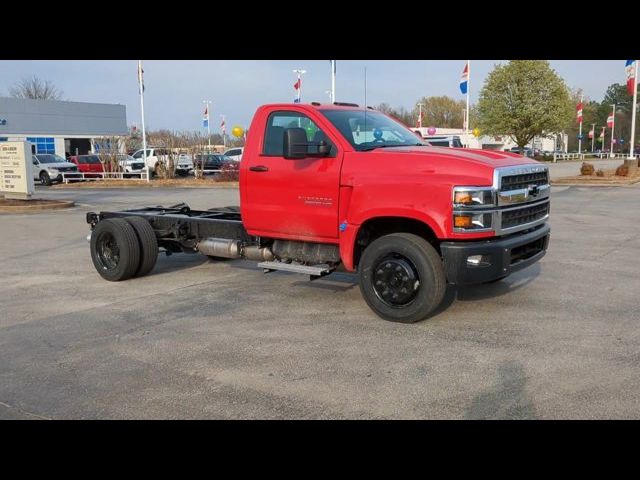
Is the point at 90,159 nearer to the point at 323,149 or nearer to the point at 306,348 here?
the point at 323,149

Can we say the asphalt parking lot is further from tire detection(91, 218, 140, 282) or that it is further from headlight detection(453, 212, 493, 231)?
headlight detection(453, 212, 493, 231)

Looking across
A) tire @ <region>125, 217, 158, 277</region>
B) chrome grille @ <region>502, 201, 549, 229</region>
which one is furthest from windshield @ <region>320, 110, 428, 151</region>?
tire @ <region>125, 217, 158, 277</region>

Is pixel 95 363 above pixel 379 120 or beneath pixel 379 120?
beneath

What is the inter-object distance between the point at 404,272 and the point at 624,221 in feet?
32.0

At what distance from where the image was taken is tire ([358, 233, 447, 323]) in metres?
5.74

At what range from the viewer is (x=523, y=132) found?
47.9 meters

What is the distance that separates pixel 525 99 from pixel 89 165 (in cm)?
3218

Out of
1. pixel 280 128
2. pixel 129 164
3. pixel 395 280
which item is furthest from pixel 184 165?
pixel 395 280

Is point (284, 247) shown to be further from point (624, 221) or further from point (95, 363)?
point (624, 221)

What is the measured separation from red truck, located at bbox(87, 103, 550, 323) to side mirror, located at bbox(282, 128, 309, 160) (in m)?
0.01

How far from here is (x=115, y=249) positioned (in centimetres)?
839

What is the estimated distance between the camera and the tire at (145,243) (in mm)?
8211

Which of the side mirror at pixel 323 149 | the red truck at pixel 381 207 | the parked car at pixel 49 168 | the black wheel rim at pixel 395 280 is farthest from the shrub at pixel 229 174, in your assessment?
the black wheel rim at pixel 395 280
